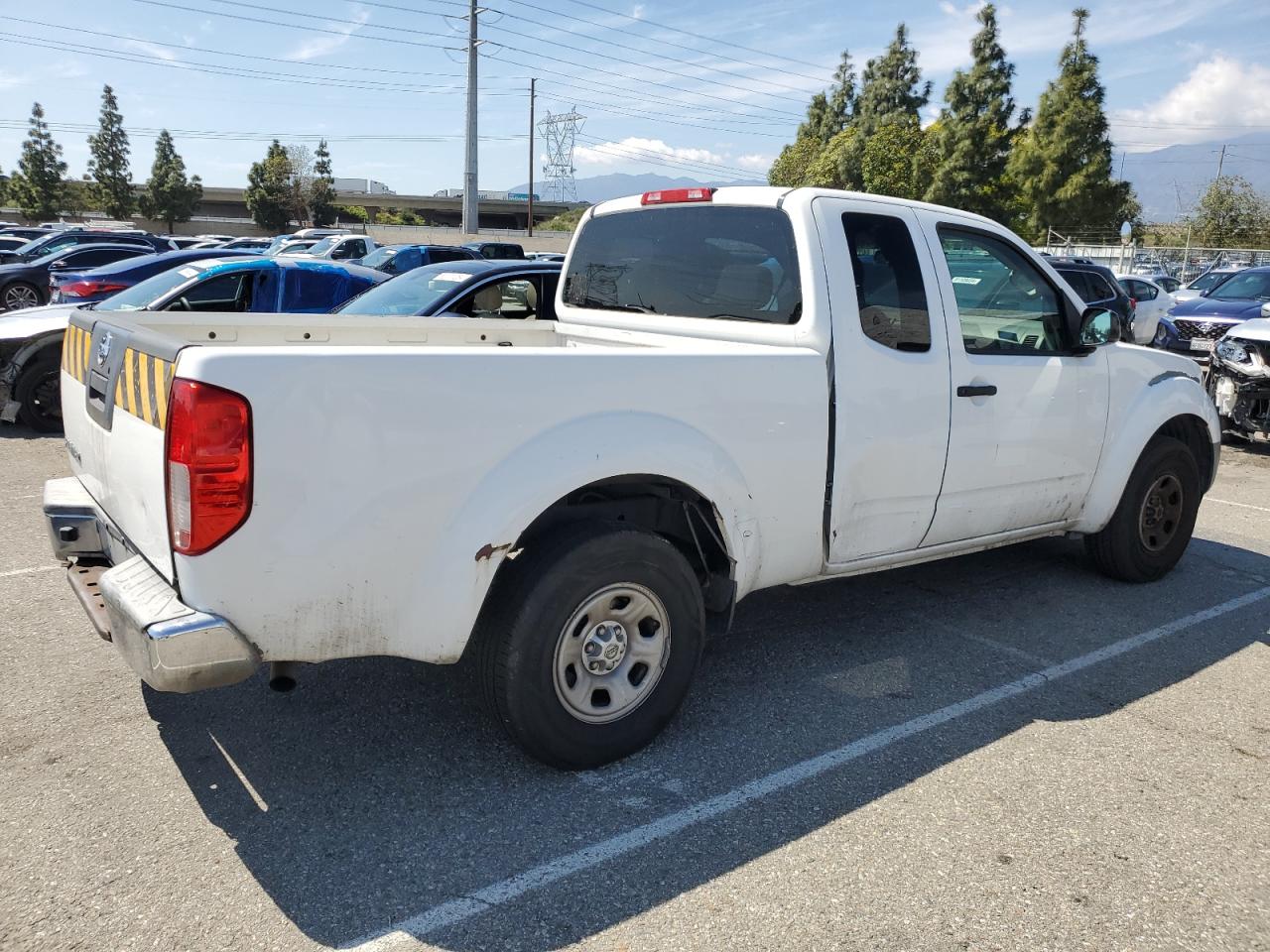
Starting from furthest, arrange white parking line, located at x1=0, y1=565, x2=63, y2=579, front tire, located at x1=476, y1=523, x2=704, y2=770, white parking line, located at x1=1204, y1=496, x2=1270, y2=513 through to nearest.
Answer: white parking line, located at x1=1204, y1=496, x2=1270, y2=513 → white parking line, located at x1=0, y1=565, x2=63, y2=579 → front tire, located at x1=476, y1=523, x2=704, y2=770

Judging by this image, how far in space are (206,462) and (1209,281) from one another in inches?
734

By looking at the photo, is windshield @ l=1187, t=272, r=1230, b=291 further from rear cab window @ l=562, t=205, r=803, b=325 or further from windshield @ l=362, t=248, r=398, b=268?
windshield @ l=362, t=248, r=398, b=268

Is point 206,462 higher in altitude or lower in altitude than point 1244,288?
lower

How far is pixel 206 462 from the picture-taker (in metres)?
2.45

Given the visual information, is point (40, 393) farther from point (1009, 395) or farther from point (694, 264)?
point (1009, 395)

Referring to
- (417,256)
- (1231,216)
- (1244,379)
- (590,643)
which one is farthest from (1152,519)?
(1231,216)

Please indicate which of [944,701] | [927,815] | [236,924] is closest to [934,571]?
[944,701]

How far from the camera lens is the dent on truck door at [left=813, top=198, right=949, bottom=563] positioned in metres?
3.73

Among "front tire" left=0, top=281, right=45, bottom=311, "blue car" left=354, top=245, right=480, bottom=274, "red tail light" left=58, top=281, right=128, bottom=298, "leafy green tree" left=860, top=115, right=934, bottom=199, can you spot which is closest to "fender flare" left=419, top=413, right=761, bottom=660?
"red tail light" left=58, top=281, right=128, bottom=298

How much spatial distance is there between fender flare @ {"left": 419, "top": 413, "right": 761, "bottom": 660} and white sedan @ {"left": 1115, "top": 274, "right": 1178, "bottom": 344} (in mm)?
15544

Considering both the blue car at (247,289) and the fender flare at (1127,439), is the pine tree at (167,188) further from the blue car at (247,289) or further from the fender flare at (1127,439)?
the fender flare at (1127,439)

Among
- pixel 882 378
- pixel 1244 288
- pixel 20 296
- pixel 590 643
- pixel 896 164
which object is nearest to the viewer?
pixel 590 643

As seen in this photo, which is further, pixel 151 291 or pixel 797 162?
pixel 797 162

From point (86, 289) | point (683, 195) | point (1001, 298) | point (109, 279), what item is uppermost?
point (683, 195)
